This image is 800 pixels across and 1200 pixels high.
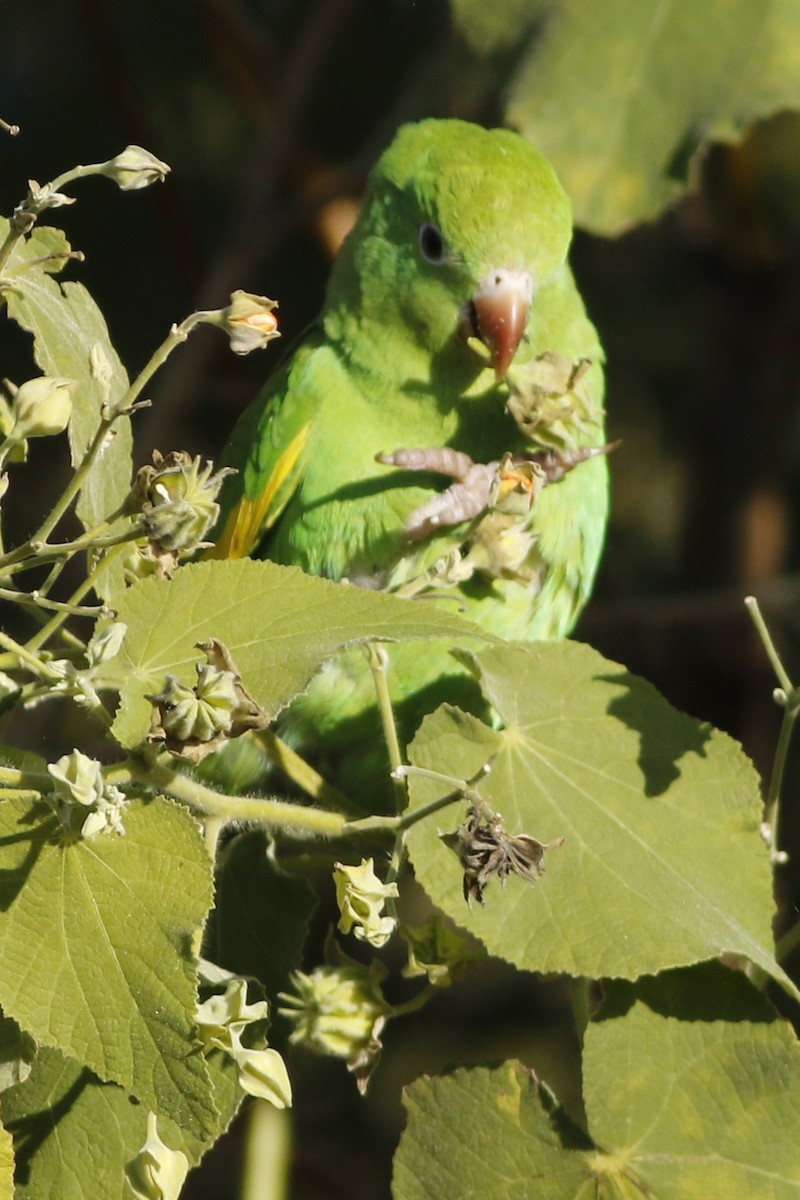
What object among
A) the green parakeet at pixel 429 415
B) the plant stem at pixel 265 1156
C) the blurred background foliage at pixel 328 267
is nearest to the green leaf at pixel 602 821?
the green parakeet at pixel 429 415

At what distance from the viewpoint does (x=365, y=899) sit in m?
1.15

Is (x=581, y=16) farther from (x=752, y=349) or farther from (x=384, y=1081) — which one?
(x=384, y=1081)

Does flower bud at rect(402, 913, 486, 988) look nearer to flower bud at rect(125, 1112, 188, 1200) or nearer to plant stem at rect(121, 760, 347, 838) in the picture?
plant stem at rect(121, 760, 347, 838)

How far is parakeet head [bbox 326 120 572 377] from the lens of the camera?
6.48ft

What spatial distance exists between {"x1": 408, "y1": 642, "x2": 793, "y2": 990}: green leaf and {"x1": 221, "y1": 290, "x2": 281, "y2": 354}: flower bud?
0.37 metres

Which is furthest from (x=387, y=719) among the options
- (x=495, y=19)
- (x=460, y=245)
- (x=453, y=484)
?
(x=495, y=19)

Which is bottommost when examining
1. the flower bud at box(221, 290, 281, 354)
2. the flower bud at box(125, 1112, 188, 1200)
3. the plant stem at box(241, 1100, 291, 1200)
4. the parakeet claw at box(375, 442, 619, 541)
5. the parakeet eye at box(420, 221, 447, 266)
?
the plant stem at box(241, 1100, 291, 1200)

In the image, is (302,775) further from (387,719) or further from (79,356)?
(79,356)

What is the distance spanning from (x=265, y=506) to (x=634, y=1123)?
1.06m

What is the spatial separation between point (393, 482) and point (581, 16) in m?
0.80

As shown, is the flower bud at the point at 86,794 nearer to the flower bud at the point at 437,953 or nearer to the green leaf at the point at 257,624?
the green leaf at the point at 257,624

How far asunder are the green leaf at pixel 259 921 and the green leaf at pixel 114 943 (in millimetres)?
448

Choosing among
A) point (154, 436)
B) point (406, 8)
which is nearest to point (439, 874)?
point (154, 436)

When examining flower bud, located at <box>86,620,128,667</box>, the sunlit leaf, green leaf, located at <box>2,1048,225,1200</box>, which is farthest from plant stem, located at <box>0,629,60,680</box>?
the sunlit leaf
